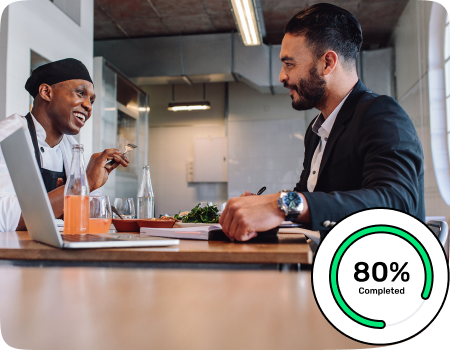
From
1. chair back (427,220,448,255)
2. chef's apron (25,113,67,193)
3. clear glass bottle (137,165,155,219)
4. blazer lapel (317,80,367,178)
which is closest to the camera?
chair back (427,220,448,255)

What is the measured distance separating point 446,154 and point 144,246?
4295 millimetres

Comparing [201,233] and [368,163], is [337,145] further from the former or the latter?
[201,233]

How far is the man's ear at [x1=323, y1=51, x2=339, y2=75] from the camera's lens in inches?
61.7

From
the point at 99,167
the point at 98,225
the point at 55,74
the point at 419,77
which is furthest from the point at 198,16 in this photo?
the point at 98,225

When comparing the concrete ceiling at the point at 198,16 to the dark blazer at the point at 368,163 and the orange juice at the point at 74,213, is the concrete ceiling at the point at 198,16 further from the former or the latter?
the orange juice at the point at 74,213

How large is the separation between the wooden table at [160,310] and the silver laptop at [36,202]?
0.06 m

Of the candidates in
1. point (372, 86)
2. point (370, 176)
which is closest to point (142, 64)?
point (372, 86)

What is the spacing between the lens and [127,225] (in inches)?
51.4

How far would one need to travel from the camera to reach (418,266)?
2.47 feet

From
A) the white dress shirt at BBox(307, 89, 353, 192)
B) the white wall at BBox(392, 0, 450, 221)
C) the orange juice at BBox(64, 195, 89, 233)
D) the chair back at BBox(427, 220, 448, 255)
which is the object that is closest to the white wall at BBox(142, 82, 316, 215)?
the white wall at BBox(392, 0, 450, 221)

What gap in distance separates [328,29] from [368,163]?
68 cm

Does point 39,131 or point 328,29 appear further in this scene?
point 39,131

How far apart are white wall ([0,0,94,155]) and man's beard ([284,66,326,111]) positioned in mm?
2319

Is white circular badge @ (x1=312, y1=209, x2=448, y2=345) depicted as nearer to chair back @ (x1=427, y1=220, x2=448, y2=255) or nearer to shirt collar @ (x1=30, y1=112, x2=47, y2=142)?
chair back @ (x1=427, y1=220, x2=448, y2=255)
